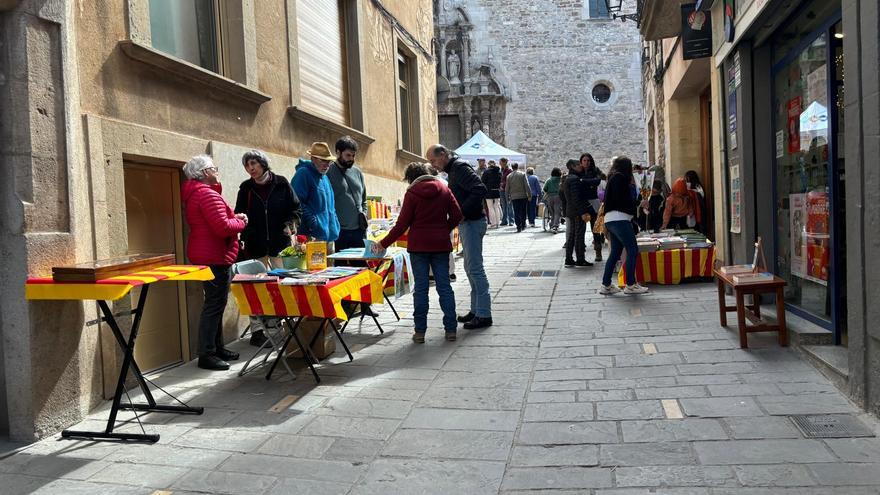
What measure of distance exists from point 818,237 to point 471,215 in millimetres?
2876

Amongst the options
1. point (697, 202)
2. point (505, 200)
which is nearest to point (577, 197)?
point (697, 202)

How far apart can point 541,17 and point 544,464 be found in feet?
97.5

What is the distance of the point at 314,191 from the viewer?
6.76 meters

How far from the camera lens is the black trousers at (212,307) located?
5.56m

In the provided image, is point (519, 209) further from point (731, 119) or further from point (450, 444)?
point (450, 444)

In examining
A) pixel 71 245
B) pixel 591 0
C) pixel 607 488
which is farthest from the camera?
pixel 591 0

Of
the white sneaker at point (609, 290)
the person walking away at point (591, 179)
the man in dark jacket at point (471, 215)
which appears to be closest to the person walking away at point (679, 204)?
the person walking away at point (591, 179)

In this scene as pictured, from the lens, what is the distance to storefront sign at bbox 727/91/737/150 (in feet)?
23.0

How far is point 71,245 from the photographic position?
4.31 meters

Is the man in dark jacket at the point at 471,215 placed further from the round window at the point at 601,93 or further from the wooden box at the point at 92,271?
the round window at the point at 601,93

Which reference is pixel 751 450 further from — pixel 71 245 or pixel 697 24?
pixel 697 24

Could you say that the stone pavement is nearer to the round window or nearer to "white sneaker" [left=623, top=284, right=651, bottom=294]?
"white sneaker" [left=623, top=284, right=651, bottom=294]

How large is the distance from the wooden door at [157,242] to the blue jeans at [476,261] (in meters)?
2.54

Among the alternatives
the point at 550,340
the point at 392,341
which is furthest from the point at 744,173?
the point at 392,341
